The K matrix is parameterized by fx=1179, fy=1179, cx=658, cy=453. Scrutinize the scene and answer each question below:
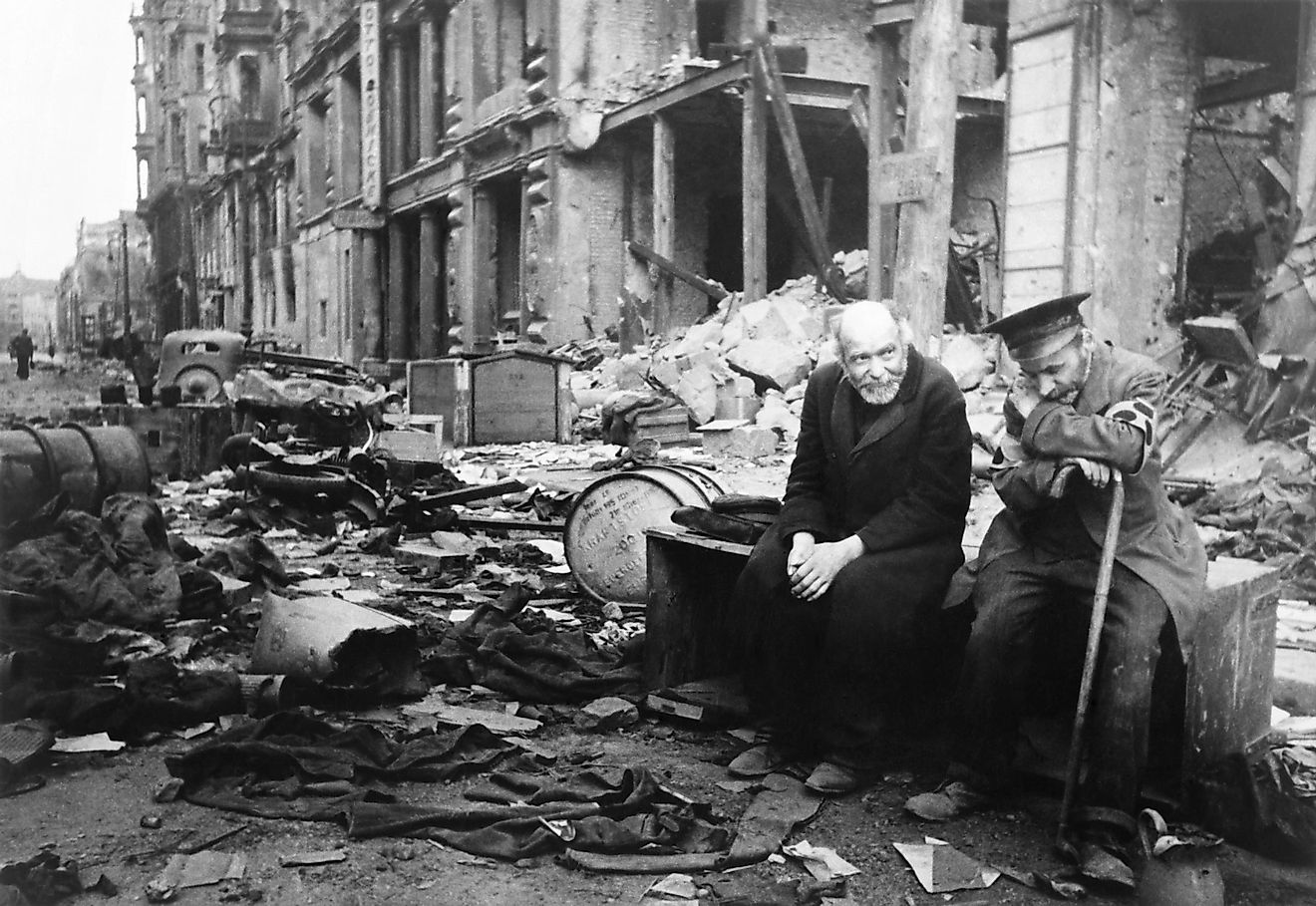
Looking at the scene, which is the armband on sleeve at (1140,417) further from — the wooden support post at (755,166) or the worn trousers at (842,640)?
the wooden support post at (755,166)

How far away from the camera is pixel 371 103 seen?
90.6ft

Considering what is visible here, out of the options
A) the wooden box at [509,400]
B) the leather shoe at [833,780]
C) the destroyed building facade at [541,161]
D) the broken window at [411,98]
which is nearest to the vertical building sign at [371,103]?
the destroyed building facade at [541,161]

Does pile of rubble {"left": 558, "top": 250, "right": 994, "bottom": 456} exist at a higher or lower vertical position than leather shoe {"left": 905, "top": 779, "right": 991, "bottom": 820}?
higher

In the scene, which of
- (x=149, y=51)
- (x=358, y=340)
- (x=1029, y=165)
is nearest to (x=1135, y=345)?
(x=1029, y=165)

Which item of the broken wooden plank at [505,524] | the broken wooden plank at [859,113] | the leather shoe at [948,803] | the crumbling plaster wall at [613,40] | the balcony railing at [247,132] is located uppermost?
the balcony railing at [247,132]

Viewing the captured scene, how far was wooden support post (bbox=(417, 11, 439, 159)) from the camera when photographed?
2512 cm

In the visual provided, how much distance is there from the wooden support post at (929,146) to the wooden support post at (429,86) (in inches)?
687

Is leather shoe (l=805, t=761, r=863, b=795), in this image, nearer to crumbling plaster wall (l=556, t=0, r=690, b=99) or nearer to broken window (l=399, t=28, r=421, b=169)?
crumbling plaster wall (l=556, t=0, r=690, b=99)

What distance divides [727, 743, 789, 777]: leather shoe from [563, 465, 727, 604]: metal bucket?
1.94m

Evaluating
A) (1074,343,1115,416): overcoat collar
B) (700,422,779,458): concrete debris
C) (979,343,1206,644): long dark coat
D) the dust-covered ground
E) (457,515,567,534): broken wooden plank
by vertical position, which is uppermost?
(1074,343,1115,416): overcoat collar

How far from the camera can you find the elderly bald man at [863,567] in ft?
14.2

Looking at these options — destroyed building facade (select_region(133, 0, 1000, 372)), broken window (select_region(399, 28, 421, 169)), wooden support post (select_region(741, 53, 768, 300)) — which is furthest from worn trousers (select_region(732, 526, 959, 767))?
broken window (select_region(399, 28, 421, 169))

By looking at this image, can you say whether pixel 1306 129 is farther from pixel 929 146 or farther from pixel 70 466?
pixel 70 466

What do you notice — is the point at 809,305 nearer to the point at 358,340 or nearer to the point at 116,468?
the point at 116,468
